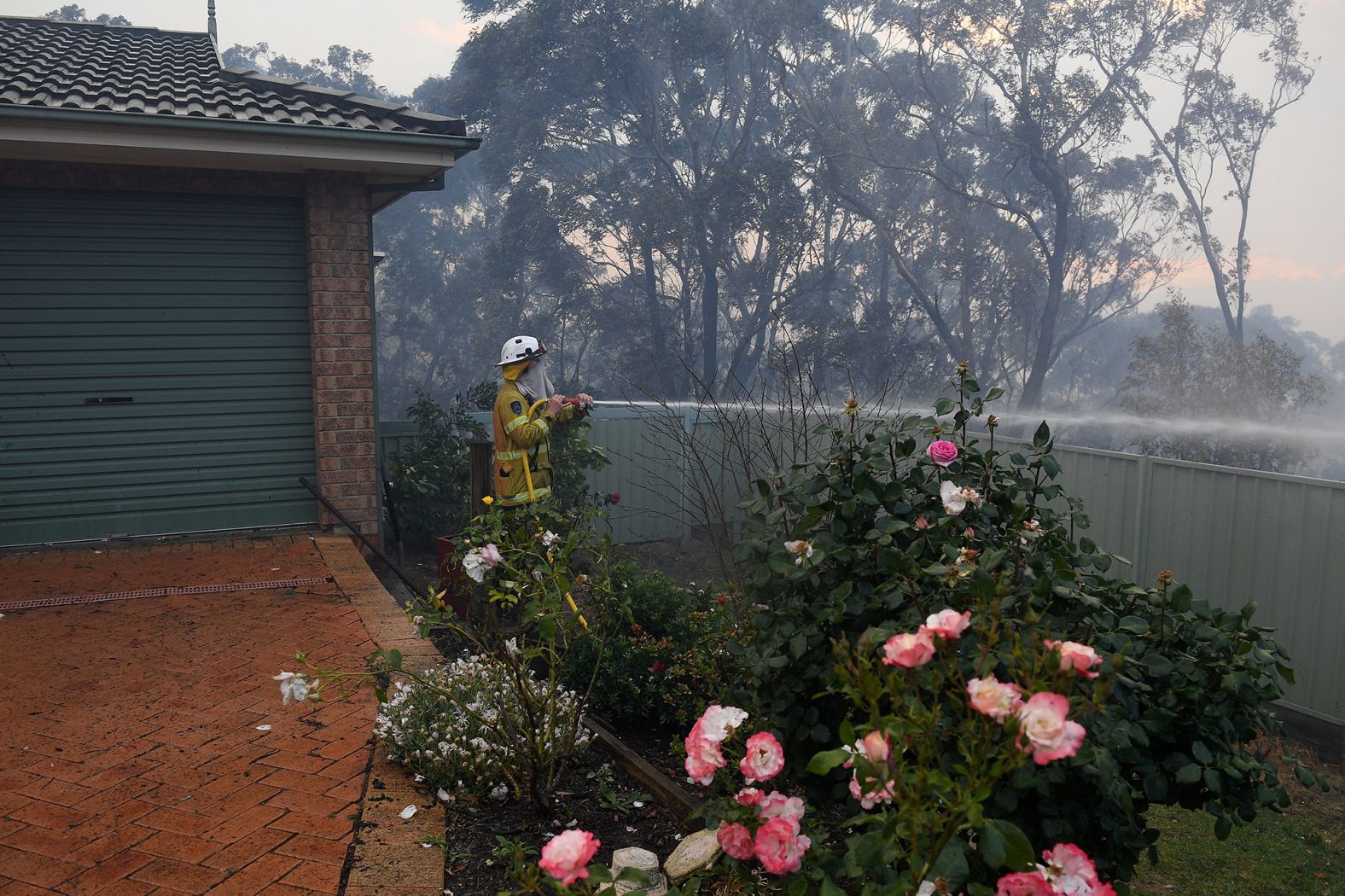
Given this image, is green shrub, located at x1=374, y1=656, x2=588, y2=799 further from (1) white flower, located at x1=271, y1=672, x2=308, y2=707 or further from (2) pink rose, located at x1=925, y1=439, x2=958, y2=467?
(2) pink rose, located at x1=925, y1=439, x2=958, y2=467

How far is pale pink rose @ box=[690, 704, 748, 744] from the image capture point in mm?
2107

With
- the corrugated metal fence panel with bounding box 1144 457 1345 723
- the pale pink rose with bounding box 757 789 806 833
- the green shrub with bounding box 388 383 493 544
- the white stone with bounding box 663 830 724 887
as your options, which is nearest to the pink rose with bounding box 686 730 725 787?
the pale pink rose with bounding box 757 789 806 833

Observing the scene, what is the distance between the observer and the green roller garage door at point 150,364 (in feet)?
22.7

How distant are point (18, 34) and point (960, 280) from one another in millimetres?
26833

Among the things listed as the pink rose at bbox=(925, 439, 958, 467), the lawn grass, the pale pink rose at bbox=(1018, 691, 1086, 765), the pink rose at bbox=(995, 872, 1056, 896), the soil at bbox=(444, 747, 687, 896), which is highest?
the pink rose at bbox=(925, 439, 958, 467)

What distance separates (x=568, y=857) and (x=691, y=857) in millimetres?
1327

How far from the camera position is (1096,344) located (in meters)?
39.1

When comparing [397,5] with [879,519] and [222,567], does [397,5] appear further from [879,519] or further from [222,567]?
[879,519]

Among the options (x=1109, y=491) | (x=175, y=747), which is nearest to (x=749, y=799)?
(x=175, y=747)

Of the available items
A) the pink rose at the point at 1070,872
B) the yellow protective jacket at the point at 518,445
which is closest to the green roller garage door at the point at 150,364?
the yellow protective jacket at the point at 518,445

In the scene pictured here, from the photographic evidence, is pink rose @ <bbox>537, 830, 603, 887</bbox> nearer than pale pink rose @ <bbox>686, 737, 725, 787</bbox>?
Yes

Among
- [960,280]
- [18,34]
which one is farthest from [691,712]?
[960,280]

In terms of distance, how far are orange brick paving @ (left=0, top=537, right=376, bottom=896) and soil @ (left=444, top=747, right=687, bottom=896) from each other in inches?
13.4

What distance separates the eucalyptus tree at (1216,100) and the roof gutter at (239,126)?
2697 centimetres
